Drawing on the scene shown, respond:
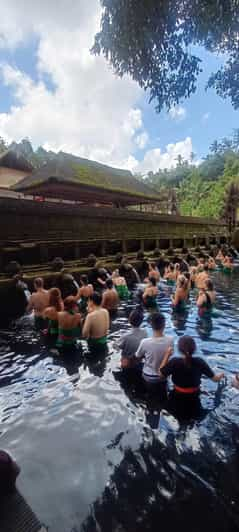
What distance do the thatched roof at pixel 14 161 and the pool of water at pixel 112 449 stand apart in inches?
879

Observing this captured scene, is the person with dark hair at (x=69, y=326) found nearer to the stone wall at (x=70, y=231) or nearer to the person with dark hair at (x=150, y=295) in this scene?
the person with dark hair at (x=150, y=295)

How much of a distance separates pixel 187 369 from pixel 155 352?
571 mm

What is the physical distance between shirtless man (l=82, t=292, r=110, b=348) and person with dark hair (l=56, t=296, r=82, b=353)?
0.84ft

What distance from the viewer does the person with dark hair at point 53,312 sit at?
6875 millimetres

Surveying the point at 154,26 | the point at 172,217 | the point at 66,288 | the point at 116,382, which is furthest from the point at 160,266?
the point at 154,26

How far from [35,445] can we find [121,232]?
16153 millimetres

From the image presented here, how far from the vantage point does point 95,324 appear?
237 inches

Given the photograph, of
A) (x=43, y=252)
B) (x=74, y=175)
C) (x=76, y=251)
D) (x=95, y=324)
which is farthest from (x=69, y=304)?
(x=74, y=175)

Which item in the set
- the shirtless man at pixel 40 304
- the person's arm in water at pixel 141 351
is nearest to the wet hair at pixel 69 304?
the shirtless man at pixel 40 304

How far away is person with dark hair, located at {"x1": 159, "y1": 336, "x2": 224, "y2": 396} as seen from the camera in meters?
3.91

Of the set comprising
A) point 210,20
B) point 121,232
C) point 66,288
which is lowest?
point 66,288

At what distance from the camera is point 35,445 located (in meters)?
3.54

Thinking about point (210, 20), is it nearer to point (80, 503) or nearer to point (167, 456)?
point (167, 456)

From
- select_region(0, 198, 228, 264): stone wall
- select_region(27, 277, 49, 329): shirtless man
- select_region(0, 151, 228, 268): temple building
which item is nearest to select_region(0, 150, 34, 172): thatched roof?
select_region(0, 151, 228, 268): temple building
